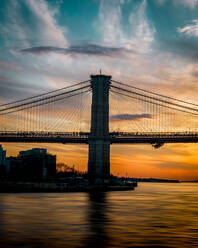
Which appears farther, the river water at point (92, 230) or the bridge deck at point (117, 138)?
the bridge deck at point (117, 138)

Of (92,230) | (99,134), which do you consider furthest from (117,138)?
(92,230)

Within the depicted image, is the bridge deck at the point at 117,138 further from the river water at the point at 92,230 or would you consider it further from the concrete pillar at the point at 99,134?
the river water at the point at 92,230

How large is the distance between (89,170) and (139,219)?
50.0 metres

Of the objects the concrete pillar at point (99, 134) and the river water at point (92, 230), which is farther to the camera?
the concrete pillar at point (99, 134)

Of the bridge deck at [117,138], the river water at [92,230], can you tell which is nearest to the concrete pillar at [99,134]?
the bridge deck at [117,138]

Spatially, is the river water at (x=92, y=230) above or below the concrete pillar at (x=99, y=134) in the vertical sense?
below

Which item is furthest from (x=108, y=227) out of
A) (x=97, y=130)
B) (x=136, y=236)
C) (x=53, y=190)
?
(x=97, y=130)

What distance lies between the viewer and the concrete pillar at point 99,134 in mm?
83000

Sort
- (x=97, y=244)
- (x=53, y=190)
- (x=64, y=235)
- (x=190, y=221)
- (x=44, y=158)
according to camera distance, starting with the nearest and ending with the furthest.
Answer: (x=97, y=244) < (x=64, y=235) < (x=190, y=221) < (x=53, y=190) < (x=44, y=158)

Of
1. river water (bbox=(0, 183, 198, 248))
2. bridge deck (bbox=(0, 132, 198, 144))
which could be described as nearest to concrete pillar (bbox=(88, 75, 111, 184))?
bridge deck (bbox=(0, 132, 198, 144))

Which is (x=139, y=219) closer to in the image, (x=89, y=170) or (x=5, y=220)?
(x=5, y=220)

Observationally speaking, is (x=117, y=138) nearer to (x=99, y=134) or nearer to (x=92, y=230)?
(x=99, y=134)

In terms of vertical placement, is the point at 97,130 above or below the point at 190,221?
above

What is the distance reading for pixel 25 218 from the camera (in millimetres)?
Answer: 31828
